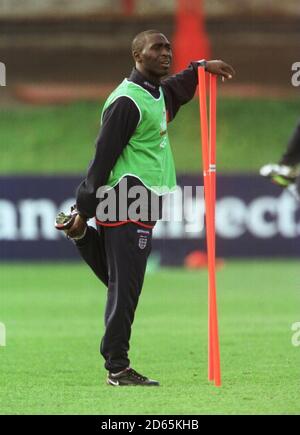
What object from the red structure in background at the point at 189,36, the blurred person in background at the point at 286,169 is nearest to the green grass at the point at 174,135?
the red structure in background at the point at 189,36

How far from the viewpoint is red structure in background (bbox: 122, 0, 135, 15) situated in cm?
3059

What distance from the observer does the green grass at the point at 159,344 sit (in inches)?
311

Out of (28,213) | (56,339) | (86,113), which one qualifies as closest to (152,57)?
(56,339)

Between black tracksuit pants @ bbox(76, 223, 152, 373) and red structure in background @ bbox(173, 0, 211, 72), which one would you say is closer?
black tracksuit pants @ bbox(76, 223, 152, 373)

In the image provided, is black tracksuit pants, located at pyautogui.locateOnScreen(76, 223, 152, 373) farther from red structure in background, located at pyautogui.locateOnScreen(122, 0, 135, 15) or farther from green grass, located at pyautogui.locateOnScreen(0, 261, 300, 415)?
red structure in background, located at pyautogui.locateOnScreen(122, 0, 135, 15)

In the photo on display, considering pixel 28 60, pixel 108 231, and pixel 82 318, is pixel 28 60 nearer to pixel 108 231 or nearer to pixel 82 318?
pixel 82 318

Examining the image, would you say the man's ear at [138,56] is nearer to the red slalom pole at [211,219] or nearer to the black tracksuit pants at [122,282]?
the red slalom pole at [211,219]

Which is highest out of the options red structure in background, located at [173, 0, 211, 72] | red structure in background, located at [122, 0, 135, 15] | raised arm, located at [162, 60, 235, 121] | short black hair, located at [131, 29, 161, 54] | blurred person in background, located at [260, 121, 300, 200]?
red structure in background, located at [122, 0, 135, 15]

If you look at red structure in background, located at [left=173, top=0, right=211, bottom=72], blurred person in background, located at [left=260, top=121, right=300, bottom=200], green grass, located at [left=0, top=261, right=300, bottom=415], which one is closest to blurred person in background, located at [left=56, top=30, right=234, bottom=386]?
green grass, located at [left=0, top=261, right=300, bottom=415]

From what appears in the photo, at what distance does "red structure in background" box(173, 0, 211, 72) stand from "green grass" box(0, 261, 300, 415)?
8.76 metres

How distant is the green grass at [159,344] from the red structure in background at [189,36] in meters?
8.76

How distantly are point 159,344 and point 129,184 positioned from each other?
10.8 ft

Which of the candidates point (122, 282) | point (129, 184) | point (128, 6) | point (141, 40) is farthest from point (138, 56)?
point (128, 6)

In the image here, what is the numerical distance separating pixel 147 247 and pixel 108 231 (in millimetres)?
296
